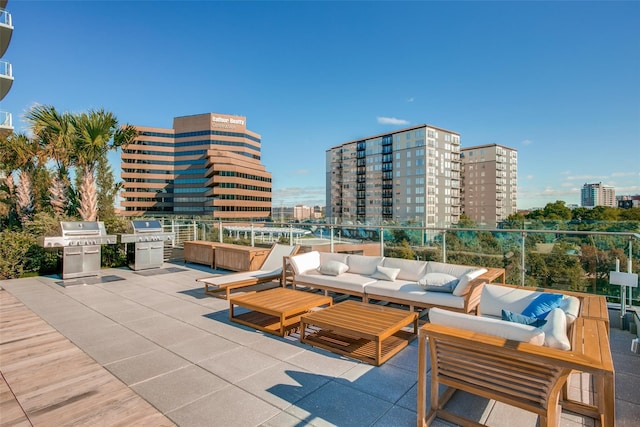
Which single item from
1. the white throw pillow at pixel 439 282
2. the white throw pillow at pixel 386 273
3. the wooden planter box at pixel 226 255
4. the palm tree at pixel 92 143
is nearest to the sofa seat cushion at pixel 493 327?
the white throw pillow at pixel 439 282

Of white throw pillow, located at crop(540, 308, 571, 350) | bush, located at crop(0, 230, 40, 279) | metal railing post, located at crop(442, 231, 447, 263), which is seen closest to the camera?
white throw pillow, located at crop(540, 308, 571, 350)

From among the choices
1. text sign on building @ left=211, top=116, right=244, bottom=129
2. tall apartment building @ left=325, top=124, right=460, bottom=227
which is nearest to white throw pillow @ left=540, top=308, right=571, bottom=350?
tall apartment building @ left=325, top=124, right=460, bottom=227

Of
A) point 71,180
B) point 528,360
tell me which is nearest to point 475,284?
point 528,360

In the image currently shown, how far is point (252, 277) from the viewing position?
579cm

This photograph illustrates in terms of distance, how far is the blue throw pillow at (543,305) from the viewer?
2670 mm

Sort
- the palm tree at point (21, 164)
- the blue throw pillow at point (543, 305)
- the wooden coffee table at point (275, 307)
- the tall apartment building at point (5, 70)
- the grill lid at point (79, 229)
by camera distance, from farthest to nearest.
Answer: the tall apartment building at point (5, 70) → the palm tree at point (21, 164) → the grill lid at point (79, 229) → the wooden coffee table at point (275, 307) → the blue throw pillow at point (543, 305)

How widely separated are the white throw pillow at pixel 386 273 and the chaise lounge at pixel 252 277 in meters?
1.63

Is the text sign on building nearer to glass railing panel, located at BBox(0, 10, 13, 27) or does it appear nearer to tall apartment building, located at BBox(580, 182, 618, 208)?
glass railing panel, located at BBox(0, 10, 13, 27)

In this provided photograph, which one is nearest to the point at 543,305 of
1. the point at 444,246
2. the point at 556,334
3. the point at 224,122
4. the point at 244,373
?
the point at 556,334

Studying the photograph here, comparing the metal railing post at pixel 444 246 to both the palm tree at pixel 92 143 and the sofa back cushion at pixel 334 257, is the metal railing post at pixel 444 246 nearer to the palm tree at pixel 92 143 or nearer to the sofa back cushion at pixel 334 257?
the sofa back cushion at pixel 334 257

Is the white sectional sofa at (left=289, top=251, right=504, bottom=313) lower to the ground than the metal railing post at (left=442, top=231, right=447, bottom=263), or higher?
lower

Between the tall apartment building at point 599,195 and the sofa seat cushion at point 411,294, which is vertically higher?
the tall apartment building at point 599,195

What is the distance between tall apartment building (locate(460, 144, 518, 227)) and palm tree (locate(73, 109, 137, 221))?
7143cm

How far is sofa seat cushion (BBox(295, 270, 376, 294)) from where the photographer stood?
16.0 feet
